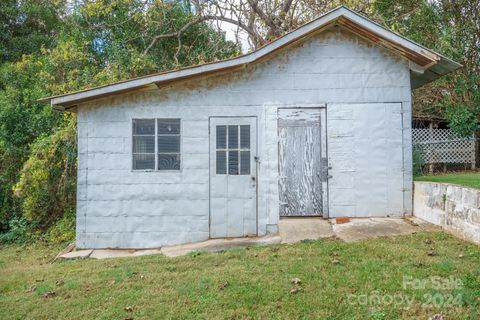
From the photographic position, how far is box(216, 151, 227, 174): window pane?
8.24 meters

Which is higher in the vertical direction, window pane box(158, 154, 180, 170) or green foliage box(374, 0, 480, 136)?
green foliage box(374, 0, 480, 136)

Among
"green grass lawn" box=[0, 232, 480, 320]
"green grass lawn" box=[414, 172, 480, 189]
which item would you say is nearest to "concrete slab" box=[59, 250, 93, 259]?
"green grass lawn" box=[0, 232, 480, 320]

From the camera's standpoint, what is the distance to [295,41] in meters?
8.09

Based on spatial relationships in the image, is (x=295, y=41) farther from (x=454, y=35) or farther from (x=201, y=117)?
(x=454, y=35)

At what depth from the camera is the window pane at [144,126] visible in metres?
8.29

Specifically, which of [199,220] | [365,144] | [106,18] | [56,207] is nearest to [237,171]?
[199,220]

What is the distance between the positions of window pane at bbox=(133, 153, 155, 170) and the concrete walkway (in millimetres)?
1738

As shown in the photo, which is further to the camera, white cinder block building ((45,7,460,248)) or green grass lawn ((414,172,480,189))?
green grass lawn ((414,172,480,189))

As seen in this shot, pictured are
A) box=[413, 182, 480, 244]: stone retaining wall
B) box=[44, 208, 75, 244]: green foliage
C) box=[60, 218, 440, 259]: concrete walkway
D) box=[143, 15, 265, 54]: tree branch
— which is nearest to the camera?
box=[413, 182, 480, 244]: stone retaining wall

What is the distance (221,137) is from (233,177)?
0.89m

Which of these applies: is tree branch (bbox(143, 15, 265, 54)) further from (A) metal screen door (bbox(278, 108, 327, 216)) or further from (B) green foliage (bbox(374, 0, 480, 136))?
(A) metal screen door (bbox(278, 108, 327, 216))

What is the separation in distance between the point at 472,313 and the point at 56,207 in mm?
10071

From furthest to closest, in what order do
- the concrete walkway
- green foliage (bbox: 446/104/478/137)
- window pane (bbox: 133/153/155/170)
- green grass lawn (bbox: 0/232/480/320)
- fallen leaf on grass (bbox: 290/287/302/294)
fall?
green foliage (bbox: 446/104/478/137)
window pane (bbox: 133/153/155/170)
the concrete walkway
fallen leaf on grass (bbox: 290/287/302/294)
green grass lawn (bbox: 0/232/480/320)

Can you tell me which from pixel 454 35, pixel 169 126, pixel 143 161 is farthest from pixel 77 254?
pixel 454 35
